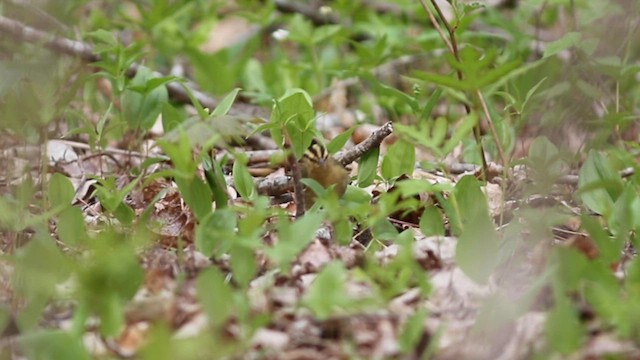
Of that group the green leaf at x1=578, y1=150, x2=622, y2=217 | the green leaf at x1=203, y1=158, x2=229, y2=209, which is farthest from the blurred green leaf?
the green leaf at x1=578, y1=150, x2=622, y2=217

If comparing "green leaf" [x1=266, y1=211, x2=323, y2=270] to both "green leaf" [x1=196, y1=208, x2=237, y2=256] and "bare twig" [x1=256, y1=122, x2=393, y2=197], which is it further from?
"bare twig" [x1=256, y1=122, x2=393, y2=197]

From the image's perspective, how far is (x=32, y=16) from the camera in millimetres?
2646

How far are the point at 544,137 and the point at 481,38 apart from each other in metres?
1.87

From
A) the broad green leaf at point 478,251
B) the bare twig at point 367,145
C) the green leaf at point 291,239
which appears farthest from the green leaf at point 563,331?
the bare twig at point 367,145

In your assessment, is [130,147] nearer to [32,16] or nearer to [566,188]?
[32,16]

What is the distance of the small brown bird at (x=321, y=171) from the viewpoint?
261 centimetres

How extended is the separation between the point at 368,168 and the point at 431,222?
1.06 ft

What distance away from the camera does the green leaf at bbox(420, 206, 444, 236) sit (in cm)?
245

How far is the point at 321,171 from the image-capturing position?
8.73ft

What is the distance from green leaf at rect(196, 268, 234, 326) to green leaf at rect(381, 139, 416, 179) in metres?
1.04

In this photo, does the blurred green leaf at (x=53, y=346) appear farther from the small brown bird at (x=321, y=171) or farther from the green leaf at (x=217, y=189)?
the small brown bird at (x=321, y=171)

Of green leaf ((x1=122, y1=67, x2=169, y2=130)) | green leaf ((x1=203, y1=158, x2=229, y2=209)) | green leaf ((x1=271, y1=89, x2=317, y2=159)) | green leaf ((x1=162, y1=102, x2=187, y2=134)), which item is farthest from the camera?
green leaf ((x1=122, y1=67, x2=169, y2=130))

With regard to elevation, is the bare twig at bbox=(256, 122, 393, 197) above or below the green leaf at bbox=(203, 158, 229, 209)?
below

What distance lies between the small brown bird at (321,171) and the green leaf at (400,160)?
0.12 meters
